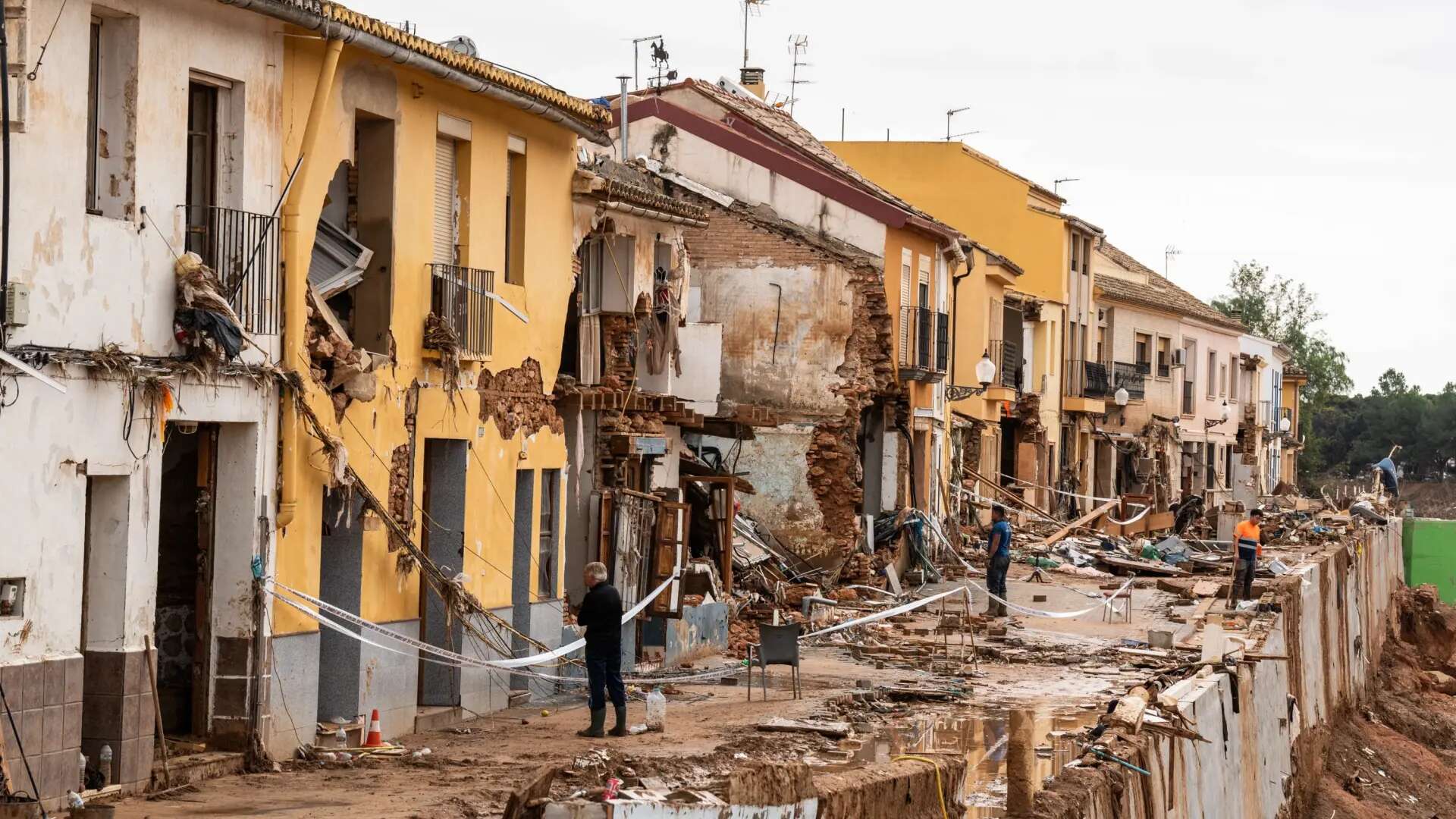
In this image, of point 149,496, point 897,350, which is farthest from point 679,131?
point 149,496

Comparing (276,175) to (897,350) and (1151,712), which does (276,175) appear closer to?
(1151,712)

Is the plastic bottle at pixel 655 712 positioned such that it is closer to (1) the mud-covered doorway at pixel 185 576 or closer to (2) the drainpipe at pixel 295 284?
(2) the drainpipe at pixel 295 284

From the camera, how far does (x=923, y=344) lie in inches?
1446

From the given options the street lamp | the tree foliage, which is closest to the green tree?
the tree foliage

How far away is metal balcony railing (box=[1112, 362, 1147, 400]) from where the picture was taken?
57.0m

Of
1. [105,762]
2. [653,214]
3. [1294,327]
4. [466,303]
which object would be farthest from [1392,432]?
[105,762]

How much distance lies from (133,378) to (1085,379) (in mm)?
44201

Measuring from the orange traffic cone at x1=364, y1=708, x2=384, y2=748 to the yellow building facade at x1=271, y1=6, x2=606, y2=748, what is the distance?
0.21 metres

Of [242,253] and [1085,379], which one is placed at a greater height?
[1085,379]

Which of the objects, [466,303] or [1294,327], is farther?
[1294,327]

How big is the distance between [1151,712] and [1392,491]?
168 ft

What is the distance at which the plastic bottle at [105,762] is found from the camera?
1265 centimetres

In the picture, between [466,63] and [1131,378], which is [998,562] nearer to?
[466,63]

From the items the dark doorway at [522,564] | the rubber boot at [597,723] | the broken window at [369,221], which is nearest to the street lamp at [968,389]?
the dark doorway at [522,564]
